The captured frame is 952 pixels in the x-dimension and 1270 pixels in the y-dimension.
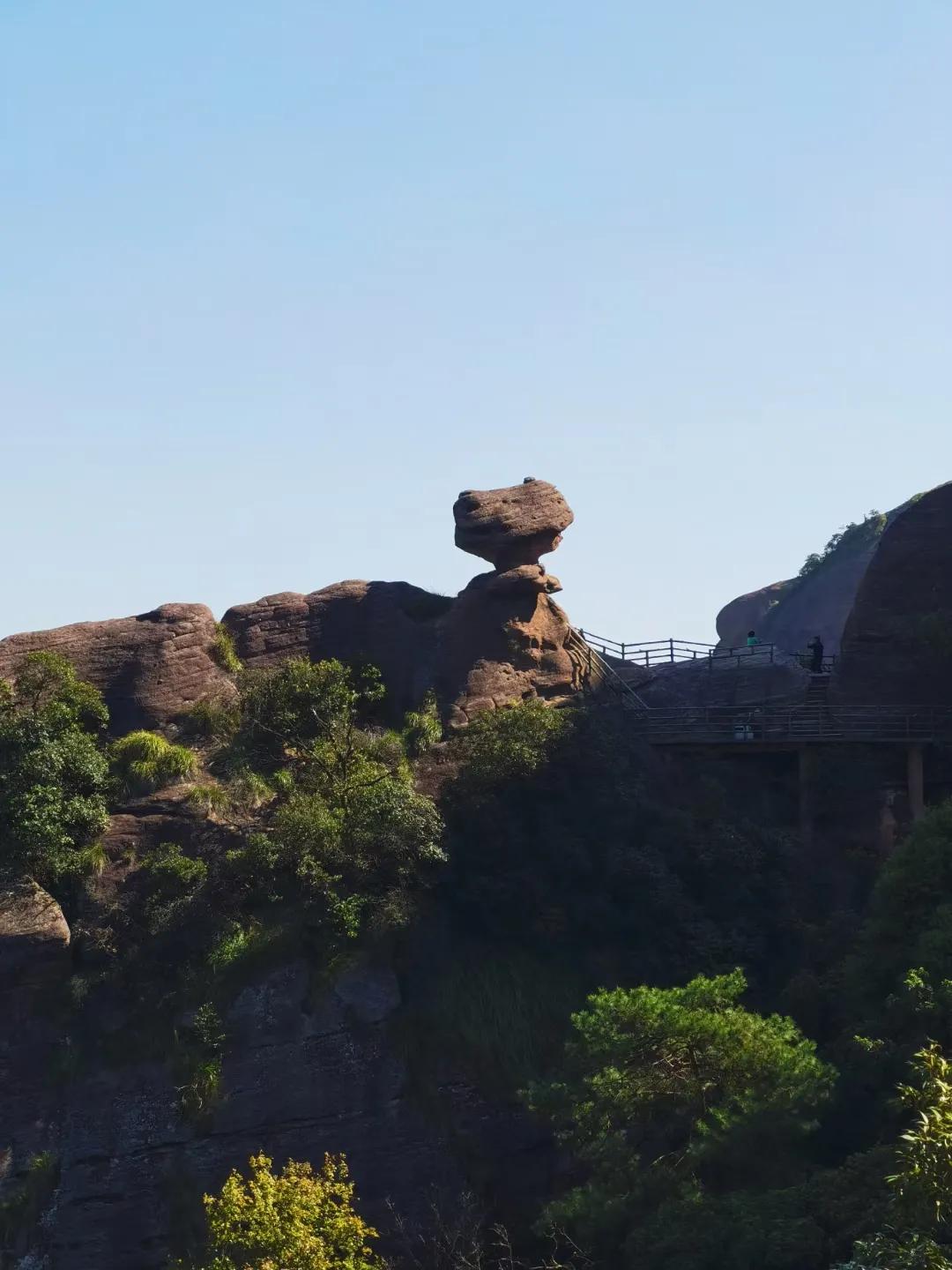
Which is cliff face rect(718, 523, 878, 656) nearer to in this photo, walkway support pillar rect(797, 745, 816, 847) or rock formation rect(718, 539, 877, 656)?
rock formation rect(718, 539, 877, 656)

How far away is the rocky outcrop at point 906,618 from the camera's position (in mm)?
43406

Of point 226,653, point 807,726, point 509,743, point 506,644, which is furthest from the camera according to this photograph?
point 226,653

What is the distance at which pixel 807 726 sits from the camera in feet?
140

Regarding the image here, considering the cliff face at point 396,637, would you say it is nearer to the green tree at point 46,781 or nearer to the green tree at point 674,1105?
the green tree at point 46,781

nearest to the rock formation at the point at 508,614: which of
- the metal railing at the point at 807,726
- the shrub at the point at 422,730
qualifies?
the shrub at the point at 422,730

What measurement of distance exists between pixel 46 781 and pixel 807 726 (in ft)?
53.5

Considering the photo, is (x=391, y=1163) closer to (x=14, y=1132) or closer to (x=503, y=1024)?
(x=503, y=1024)

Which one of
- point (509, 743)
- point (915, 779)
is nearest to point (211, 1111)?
point (509, 743)

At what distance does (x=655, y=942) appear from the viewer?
37719mm

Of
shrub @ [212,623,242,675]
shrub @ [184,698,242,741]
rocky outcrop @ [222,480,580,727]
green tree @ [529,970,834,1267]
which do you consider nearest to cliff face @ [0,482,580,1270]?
shrub @ [184,698,242,741]

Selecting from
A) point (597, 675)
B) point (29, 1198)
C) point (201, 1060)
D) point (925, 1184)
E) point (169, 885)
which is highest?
point (597, 675)

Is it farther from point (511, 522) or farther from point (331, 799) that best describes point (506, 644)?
point (331, 799)

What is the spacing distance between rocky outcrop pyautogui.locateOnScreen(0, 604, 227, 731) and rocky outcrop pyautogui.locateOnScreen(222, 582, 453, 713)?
1099 millimetres

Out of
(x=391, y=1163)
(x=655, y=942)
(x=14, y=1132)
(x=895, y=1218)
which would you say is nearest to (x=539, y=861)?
(x=655, y=942)
